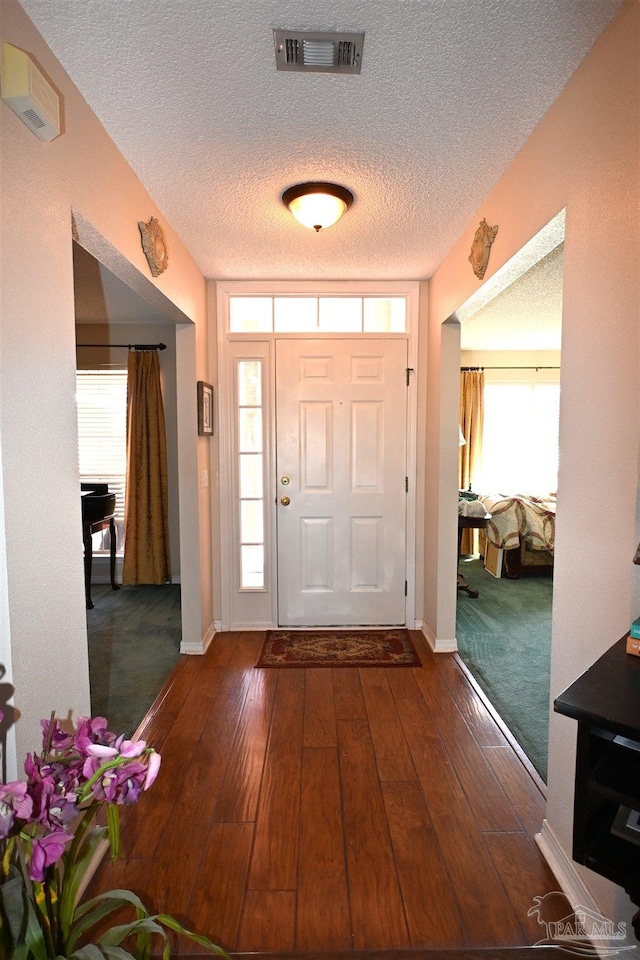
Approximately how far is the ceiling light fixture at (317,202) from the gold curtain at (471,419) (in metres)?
4.28

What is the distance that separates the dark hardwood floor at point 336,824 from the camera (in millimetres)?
1434

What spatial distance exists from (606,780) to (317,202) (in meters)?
2.23

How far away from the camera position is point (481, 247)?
7.22 feet

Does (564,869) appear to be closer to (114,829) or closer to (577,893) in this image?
(577,893)

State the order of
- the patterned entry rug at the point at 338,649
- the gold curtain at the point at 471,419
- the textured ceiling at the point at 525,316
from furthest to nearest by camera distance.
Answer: the gold curtain at the point at 471,419, the textured ceiling at the point at 525,316, the patterned entry rug at the point at 338,649

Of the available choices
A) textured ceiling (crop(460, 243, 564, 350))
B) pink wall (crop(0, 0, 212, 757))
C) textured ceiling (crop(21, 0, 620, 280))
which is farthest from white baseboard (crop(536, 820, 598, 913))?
textured ceiling (crop(460, 243, 564, 350))

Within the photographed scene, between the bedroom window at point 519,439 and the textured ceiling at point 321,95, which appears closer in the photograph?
the textured ceiling at point 321,95

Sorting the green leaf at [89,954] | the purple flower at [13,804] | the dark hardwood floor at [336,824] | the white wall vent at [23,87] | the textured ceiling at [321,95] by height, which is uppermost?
the textured ceiling at [321,95]

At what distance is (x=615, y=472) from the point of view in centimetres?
130

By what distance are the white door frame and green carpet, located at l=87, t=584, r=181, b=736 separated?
1.71ft

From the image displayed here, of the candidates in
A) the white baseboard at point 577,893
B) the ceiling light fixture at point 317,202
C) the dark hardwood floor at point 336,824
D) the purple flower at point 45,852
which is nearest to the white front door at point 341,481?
the dark hardwood floor at point 336,824

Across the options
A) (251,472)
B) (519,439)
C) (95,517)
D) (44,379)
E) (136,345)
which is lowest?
(95,517)

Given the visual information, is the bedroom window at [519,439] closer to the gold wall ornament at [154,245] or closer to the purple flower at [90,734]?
the gold wall ornament at [154,245]

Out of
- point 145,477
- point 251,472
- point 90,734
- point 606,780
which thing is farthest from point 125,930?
point 145,477
